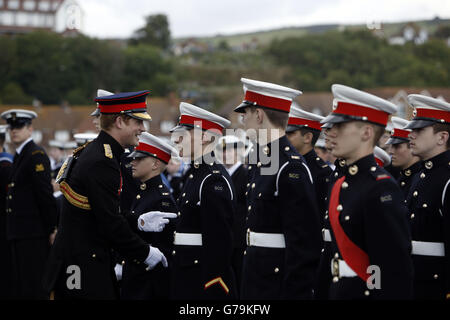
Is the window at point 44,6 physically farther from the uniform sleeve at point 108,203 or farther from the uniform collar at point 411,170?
the uniform sleeve at point 108,203

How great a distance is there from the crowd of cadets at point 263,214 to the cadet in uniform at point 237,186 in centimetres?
187

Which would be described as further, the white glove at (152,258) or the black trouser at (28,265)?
the black trouser at (28,265)

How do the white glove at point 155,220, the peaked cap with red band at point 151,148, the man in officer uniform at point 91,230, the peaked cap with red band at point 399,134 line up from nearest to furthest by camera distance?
1. the man in officer uniform at point 91,230
2. the white glove at point 155,220
3. the peaked cap with red band at point 151,148
4. the peaked cap with red band at point 399,134

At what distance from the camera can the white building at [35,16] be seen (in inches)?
6599

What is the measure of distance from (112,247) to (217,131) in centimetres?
191

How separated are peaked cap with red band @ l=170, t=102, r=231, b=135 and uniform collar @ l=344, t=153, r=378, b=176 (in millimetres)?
2633

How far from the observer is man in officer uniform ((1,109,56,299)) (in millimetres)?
10203

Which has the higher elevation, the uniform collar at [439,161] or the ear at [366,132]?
the ear at [366,132]

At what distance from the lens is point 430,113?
657 centimetres

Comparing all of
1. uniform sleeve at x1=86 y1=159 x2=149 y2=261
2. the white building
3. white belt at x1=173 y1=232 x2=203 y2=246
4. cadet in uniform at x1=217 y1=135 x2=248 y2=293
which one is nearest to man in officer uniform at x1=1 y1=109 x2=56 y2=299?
cadet in uniform at x1=217 y1=135 x2=248 y2=293

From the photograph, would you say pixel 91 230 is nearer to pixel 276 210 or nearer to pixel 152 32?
pixel 276 210

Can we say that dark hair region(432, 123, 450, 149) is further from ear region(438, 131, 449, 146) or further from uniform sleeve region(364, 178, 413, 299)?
uniform sleeve region(364, 178, 413, 299)

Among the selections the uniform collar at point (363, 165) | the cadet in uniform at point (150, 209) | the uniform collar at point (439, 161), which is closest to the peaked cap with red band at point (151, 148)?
the cadet in uniform at point (150, 209)

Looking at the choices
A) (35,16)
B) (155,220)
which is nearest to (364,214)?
(155,220)
